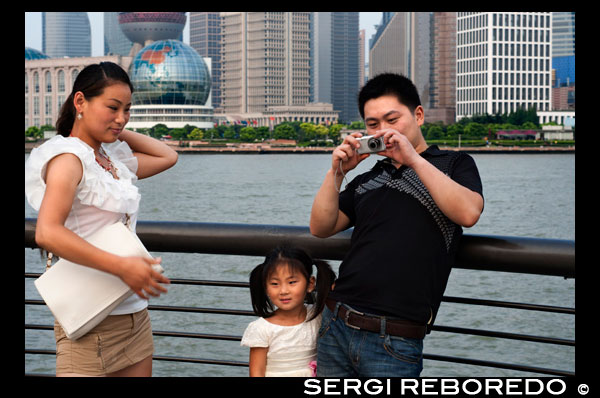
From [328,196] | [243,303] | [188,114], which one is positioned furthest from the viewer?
[188,114]

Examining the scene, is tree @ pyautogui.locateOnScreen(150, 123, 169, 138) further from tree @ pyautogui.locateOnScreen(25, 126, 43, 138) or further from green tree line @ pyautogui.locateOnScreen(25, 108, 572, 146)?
tree @ pyautogui.locateOnScreen(25, 126, 43, 138)

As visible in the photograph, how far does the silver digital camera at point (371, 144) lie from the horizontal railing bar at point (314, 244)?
18.1 inches

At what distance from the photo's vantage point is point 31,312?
705 inches

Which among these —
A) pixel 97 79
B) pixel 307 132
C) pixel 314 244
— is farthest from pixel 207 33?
pixel 97 79

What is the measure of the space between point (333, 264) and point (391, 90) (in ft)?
62.7

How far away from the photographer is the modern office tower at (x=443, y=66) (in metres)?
114

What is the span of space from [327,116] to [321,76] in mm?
52194

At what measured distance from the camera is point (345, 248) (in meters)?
2.80

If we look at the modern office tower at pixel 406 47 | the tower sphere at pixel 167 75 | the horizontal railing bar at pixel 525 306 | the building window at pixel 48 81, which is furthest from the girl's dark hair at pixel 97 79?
the modern office tower at pixel 406 47

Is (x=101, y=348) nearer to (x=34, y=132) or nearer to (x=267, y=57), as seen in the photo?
(x=34, y=132)

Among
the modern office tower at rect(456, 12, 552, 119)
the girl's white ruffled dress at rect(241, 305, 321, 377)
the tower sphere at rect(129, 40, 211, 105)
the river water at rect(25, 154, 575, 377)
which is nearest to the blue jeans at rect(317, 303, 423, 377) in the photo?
the girl's white ruffled dress at rect(241, 305, 321, 377)
